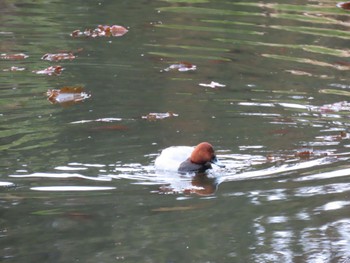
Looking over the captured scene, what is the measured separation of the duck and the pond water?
0.33 ft

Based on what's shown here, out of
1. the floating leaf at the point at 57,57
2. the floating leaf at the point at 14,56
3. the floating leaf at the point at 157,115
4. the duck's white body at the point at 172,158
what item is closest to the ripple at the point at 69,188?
the duck's white body at the point at 172,158

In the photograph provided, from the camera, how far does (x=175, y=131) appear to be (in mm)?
10406

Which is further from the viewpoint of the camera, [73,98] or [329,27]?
[329,27]

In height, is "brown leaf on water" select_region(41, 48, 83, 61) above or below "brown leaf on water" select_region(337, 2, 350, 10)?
below

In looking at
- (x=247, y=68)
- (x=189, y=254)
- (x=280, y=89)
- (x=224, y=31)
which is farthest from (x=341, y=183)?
(x=224, y=31)

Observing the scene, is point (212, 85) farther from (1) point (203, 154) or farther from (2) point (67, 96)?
(1) point (203, 154)

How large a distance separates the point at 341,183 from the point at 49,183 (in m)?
2.47

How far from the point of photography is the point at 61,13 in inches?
673

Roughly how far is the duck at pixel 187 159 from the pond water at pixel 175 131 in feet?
0.33

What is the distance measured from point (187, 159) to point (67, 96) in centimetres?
283

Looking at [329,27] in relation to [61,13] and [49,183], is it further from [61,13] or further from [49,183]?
[49,183]

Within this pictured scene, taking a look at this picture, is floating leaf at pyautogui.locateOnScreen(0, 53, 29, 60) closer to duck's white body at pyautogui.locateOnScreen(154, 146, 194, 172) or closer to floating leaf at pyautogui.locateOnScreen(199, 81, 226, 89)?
floating leaf at pyautogui.locateOnScreen(199, 81, 226, 89)

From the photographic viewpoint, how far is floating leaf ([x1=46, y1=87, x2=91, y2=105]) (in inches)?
457

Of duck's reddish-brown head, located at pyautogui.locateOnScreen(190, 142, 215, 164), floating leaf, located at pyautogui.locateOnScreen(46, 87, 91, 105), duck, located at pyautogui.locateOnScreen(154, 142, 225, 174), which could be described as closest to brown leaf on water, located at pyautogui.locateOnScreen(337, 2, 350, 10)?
floating leaf, located at pyautogui.locateOnScreen(46, 87, 91, 105)
